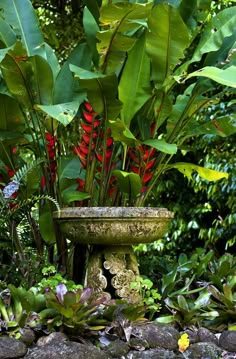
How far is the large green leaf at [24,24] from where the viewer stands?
2.70 m

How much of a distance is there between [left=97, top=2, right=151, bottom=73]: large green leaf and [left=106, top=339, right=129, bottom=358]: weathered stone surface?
4.52ft

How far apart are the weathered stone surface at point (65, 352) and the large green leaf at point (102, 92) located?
1173 mm

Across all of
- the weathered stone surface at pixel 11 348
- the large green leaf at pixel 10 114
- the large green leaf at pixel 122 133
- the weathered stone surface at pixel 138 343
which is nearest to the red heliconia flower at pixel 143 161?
the large green leaf at pixel 122 133

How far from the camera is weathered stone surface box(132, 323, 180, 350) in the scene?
6.84 feet

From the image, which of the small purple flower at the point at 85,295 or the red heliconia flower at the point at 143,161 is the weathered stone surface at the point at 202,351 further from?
the red heliconia flower at the point at 143,161

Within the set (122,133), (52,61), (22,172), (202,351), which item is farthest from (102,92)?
(202,351)

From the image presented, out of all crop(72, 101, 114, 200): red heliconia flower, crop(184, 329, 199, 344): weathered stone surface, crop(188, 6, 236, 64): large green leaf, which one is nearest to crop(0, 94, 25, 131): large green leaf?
crop(72, 101, 114, 200): red heliconia flower

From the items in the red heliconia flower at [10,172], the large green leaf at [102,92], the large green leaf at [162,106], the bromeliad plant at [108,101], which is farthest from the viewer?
Answer: the red heliconia flower at [10,172]

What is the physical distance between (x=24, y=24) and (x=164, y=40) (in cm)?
88

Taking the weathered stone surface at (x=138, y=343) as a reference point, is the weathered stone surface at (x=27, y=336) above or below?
above

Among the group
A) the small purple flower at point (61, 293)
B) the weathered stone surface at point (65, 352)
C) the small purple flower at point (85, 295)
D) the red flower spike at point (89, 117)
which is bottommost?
the weathered stone surface at point (65, 352)

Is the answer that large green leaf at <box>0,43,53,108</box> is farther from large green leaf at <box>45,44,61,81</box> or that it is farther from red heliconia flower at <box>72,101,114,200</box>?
large green leaf at <box>45,44,61,81</box>

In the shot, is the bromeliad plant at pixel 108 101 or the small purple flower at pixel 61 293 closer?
the small purple flower at pixel 61 293

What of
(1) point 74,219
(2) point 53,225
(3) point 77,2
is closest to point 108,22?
(1) point 74,219
